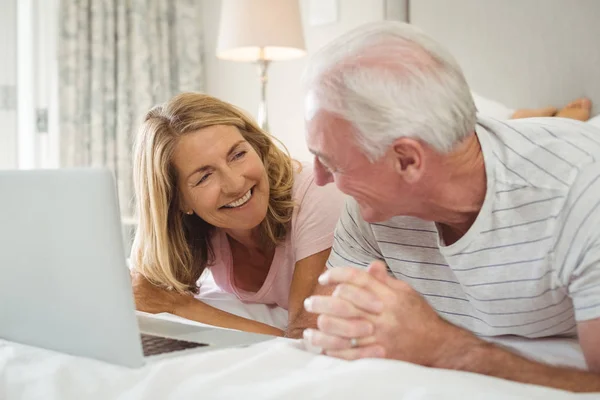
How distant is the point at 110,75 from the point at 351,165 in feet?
8.27

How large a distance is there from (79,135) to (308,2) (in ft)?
3.95

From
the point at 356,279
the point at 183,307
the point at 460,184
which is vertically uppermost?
the point at 460,184

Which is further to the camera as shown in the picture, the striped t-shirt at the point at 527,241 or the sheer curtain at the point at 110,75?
the sheer curtain at the point at 110,75

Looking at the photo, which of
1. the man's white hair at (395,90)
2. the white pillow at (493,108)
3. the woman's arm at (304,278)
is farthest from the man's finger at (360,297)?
the white pillow at (493,108)

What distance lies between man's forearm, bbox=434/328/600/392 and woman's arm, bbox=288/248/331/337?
1.97ft

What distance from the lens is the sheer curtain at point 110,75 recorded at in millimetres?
3305

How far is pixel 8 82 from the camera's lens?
3.31m

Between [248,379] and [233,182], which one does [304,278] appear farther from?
[248,379]

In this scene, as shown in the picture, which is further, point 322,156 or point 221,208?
point 221,208

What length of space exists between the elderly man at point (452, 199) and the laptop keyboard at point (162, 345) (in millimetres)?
182

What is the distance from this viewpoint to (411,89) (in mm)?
1045

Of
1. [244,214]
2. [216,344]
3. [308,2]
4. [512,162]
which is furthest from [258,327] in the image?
[308,2]

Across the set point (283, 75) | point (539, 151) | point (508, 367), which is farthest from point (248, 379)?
point (283, 75)

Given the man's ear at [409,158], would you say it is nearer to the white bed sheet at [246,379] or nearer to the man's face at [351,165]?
the man's face at [351,165]
